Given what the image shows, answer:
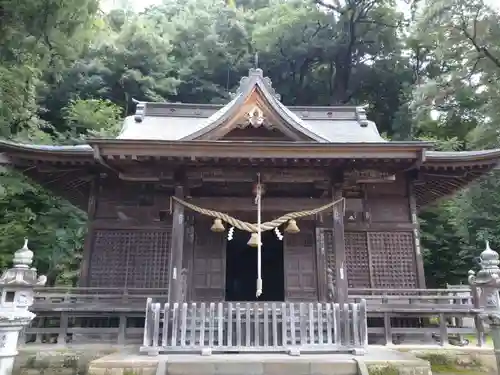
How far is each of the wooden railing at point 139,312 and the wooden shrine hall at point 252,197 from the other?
66 cm

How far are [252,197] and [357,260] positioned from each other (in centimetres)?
335

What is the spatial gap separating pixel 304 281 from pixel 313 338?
3.02 meters

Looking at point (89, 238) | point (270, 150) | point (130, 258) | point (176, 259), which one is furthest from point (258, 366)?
point (89, 238)

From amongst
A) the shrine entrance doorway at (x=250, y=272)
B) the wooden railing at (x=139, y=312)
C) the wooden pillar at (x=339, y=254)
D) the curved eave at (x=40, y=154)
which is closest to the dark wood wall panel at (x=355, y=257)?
the wooden railing at (x=139, y=312)

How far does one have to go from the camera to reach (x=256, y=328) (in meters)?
6.98

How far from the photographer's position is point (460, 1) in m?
18.4

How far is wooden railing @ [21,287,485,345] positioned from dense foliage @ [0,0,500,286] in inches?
281

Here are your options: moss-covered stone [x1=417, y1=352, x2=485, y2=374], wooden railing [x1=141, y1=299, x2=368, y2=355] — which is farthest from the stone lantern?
moss-covered stone [x1=417, y1=352, x2=485, y2=374]

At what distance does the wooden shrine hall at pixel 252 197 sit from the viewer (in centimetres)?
819

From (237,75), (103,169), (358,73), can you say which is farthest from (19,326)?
(358,73)

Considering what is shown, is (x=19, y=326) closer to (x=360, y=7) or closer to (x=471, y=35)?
(x=471, y=35)

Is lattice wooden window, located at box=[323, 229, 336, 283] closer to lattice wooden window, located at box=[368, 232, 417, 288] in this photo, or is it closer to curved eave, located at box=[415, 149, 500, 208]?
lattice wooden window, located at box=[368, 232, 417, 288]

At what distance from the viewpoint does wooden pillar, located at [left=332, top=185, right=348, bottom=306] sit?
821 cm

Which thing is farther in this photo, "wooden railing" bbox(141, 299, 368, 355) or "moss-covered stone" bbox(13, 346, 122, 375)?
"moss-covered stone" bbox(13, 346, 122, 375)
